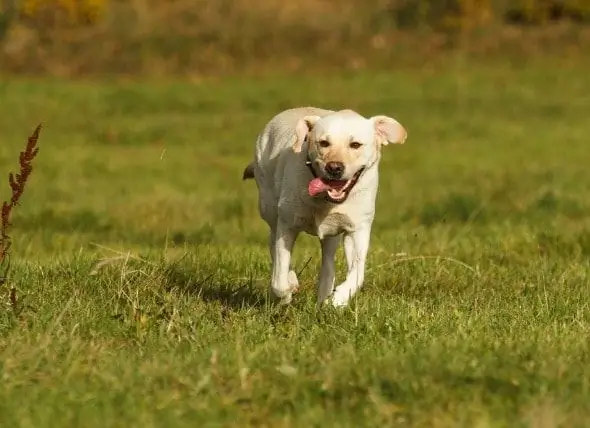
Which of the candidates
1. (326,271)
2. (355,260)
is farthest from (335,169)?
(326,271)

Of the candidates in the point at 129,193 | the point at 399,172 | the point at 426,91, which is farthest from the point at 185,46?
the point at 129,193

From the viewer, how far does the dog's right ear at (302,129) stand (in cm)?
647

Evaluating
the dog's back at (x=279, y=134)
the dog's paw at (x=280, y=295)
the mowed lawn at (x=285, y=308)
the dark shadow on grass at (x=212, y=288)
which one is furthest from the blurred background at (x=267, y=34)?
the dog's paw at (x=280, y=295)

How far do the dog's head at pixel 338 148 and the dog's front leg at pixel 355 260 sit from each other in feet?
1.00

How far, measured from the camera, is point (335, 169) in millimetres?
6176

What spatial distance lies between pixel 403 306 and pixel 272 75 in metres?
22.0

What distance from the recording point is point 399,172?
52.0 ft

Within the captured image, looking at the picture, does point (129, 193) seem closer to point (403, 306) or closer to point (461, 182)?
point (461, 182)

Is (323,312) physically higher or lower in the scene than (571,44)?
lower

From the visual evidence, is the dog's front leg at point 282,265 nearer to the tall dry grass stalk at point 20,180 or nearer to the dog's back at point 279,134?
the dog's back at point 279,134

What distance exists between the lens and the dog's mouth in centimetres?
627

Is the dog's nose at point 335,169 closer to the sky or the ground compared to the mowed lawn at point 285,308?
closer to the sky

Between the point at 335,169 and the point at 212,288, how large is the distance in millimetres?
1248

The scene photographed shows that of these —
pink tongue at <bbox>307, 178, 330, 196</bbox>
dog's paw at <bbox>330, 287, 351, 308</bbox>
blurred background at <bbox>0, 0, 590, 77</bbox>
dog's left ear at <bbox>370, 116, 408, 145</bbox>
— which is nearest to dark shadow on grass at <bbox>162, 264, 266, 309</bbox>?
dog's paw at <bbox>330, 287, 351, 308</bbox>
